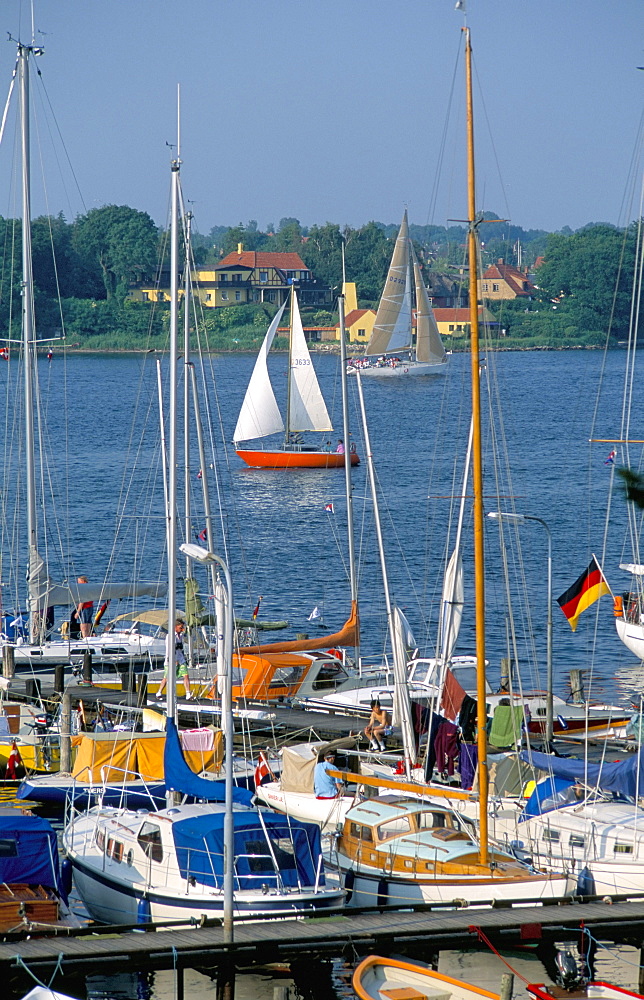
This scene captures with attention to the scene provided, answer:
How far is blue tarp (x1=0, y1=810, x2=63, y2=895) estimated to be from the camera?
66.5 feet

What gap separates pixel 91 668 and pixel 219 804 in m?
12.8

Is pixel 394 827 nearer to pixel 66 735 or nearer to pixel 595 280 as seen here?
pixel 66 735

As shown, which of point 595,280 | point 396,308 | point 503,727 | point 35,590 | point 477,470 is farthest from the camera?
point 595,280

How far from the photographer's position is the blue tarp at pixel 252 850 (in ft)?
64.9

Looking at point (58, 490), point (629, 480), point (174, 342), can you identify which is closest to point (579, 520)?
point (58, 490)

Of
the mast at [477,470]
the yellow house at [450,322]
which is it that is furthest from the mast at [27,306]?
the yellow house at [450,322]

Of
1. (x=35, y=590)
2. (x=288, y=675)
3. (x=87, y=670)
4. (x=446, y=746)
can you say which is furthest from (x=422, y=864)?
(x=35, y=590)

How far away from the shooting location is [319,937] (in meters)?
18.7

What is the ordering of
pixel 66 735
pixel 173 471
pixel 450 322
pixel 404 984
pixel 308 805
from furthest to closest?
pixel 450 322 → pixel 66 735 → pixel 173 471 → pixel 308 805 → pixel 404 984

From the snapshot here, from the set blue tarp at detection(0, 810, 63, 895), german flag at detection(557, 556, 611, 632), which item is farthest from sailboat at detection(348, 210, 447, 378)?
blue tarp at detection(0, 810, 63, 895)

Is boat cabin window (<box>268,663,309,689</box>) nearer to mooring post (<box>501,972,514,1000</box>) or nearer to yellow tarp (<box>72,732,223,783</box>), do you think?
yellow tarp (<box>72,732,223,783</box>)

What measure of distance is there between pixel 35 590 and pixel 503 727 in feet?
44.3

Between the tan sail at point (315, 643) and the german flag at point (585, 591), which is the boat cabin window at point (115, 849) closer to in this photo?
the tan sail at point (315, 643)

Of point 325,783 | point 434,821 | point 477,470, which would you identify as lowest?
point 325,783
